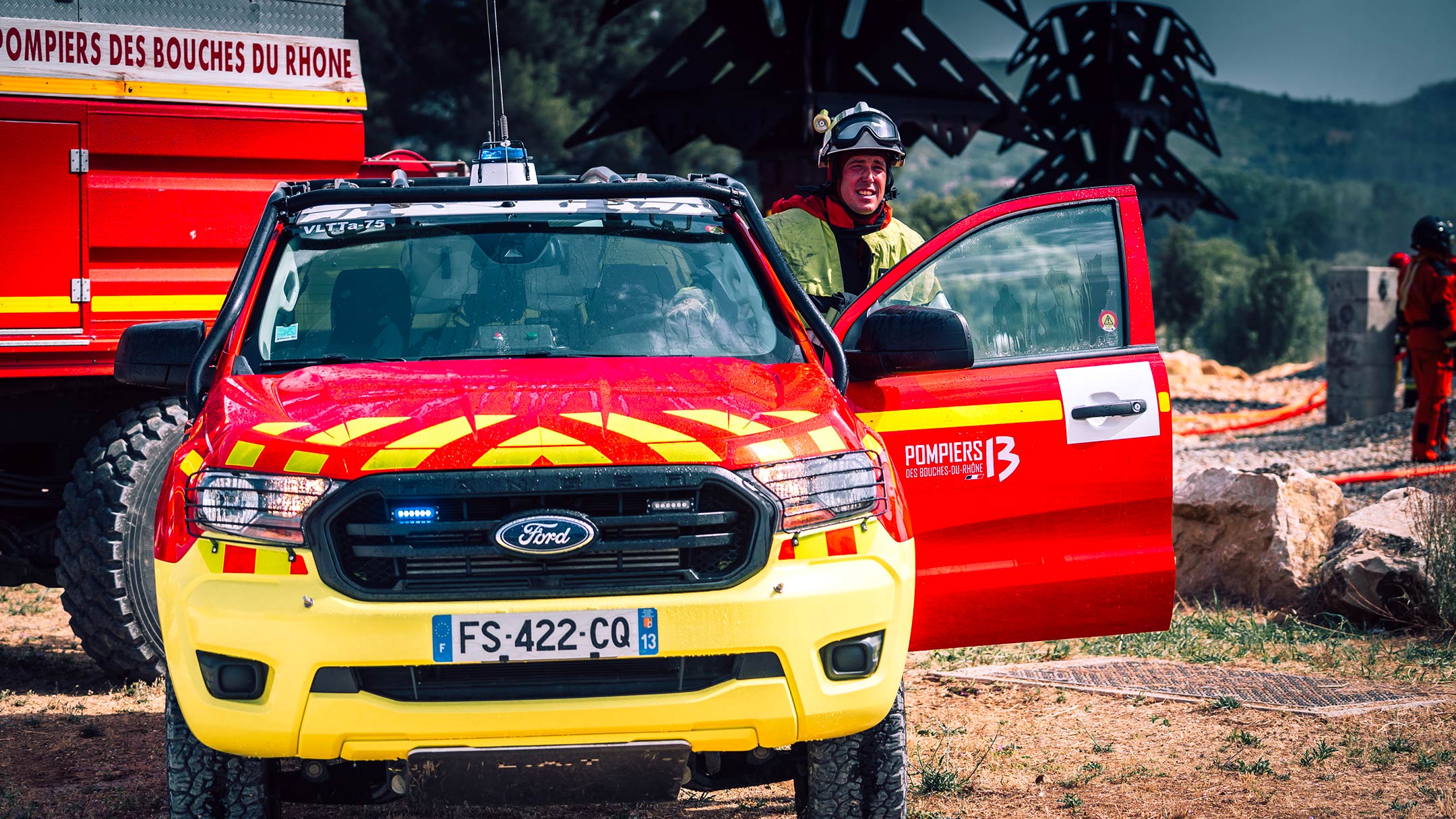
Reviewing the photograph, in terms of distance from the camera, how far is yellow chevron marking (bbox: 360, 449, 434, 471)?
3.12 metres

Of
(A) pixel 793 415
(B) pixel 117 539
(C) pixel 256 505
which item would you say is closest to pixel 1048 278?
(A) pixel 793 415

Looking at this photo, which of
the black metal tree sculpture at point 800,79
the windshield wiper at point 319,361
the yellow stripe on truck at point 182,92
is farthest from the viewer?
the black metal tree sculpture at point 800,79

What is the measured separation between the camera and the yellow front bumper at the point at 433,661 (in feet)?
9.95

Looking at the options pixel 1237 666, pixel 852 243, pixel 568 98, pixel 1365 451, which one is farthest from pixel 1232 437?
pixel 568 98

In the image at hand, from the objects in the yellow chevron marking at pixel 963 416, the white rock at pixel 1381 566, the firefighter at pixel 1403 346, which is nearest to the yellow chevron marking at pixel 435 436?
the yellow chevron marking at pixel 963 416

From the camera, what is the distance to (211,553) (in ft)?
10.3

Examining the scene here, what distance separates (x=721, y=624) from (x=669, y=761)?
321 mm

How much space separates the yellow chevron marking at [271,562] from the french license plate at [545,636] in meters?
0.35

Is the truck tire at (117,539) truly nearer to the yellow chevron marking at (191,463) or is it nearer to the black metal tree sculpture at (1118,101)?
the yellow chevron marking at (191,463)

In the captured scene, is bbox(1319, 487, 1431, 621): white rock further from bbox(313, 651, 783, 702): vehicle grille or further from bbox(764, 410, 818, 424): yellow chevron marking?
bbox(313, 651, 783, 702): vehicle grille

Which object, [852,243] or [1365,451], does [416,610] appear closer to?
[852,243]

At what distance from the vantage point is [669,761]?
3.13 metres

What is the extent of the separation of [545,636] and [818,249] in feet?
8.67

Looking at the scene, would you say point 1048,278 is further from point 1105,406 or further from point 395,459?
point 395,459
